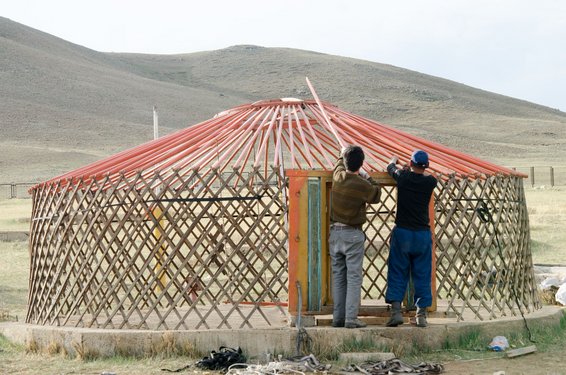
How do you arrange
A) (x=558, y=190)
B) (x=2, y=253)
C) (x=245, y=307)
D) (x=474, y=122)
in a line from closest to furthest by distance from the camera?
(x=245, y=307) < (x=2, y=253) < (x=558, y=190) < (x=474, y=122)

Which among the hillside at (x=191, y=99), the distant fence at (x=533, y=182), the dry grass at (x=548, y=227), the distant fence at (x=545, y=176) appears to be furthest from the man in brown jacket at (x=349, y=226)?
the hillside at (x=191, y=99)

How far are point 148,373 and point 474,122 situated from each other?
5593 cm

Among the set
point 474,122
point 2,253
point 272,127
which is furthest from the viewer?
point 474,122

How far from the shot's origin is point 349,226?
23.1 ft

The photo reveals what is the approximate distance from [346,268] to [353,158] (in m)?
0.75

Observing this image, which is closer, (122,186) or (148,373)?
(148,373)

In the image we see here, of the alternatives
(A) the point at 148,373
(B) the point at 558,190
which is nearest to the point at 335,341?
(A) the point at 148,373

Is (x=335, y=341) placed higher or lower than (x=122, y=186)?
lower

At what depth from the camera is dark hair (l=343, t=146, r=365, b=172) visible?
22.7 ft

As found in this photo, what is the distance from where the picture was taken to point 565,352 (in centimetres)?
739

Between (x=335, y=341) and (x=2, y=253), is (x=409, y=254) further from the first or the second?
(x=2, y=253)

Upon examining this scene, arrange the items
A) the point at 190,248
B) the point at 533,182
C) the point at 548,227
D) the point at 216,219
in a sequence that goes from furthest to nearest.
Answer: the point at 533,182
the point at 548,227
the point at 216,219
the point at 190,248

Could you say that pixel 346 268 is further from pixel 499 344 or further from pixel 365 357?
pixel 499 344

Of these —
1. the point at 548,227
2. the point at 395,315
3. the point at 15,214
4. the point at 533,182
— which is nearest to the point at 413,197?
the point at 395,315
